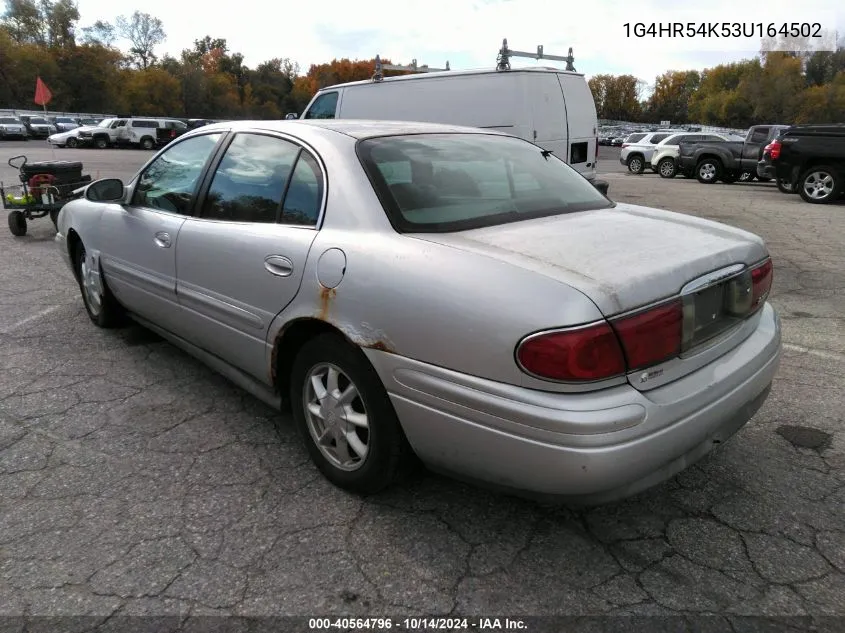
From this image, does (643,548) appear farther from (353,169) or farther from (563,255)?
(353,169)

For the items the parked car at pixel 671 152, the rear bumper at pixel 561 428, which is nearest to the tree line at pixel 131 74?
the parked car at pixel 671 152

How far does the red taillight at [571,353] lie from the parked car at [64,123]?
5132 centimetres

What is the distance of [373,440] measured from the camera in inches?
94.5

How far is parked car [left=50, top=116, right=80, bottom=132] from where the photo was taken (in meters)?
45.9

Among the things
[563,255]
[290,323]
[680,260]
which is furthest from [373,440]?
[680,260]

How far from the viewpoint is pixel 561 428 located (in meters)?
1.89

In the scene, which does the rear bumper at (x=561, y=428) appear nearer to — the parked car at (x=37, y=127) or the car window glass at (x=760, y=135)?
the car window glass at (x=760, y=135)

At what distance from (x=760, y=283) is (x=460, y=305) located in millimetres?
1384

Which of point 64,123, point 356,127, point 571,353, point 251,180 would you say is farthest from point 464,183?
point 64,123

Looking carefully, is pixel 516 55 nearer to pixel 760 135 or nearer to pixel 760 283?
pixel 760 283

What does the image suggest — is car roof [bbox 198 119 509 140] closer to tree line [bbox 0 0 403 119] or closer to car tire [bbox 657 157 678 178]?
car tire [bbox 657 157 678 178]

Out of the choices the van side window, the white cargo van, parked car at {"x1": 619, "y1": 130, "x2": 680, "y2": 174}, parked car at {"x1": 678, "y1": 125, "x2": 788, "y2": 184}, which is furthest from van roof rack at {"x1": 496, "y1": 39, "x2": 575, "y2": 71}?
parked car at {"x1": 619, "y1": 130, "x2": 680, "y2": 174}

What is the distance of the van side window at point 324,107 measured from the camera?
1103cm

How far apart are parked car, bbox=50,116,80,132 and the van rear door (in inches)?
1788
